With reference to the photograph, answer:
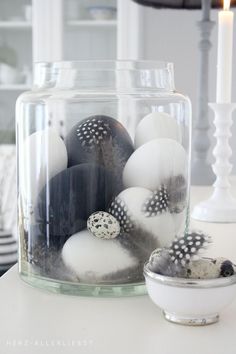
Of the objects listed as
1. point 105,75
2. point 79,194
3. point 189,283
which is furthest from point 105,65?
point 189,283

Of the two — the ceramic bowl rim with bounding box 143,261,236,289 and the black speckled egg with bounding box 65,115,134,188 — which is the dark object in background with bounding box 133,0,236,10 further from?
the ceramic bowl rim with bounding box 143,261,236,289

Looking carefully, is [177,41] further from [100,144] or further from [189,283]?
[189,283]

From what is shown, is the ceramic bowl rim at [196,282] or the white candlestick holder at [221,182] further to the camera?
the white candlestick holder at [221,182]

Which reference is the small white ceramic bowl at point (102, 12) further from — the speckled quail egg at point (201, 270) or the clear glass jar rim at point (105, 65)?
the speckled quail egg at point (201, 270)

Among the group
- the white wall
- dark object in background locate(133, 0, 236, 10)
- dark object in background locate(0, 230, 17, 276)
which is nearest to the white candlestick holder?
dark object in background locate(0, 230, 17, 276)

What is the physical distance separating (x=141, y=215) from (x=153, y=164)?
0.05 meters

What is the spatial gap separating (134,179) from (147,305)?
113 millimetres

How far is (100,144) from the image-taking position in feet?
1.81

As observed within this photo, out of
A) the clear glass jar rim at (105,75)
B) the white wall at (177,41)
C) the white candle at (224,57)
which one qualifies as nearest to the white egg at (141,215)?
the clear glass jar rim at (105,75)

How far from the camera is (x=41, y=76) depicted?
61 cm

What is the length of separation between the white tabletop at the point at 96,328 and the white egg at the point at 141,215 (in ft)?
0.20

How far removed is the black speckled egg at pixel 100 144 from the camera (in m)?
0.55

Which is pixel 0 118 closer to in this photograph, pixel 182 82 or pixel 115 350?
pixel 182 82

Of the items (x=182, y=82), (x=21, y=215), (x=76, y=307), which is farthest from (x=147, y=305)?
(x=182, y=82)
